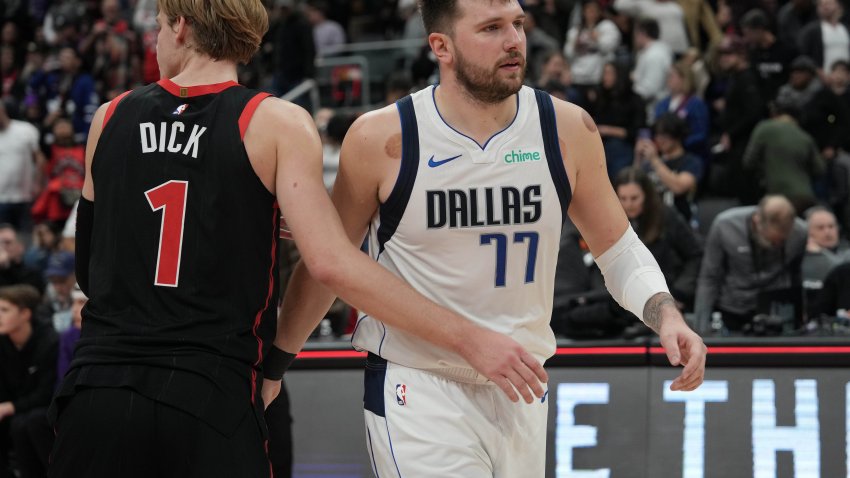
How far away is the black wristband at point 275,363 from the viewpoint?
14.1ft

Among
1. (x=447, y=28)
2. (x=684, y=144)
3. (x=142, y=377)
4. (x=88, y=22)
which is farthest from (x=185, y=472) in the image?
(x=88, y=22)

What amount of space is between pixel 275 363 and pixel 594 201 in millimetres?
1179

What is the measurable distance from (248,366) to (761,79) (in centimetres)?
1102

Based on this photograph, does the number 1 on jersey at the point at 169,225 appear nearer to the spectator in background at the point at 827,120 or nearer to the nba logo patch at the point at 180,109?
the nba logo patch at the point at 180,109

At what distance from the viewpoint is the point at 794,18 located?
15484mm

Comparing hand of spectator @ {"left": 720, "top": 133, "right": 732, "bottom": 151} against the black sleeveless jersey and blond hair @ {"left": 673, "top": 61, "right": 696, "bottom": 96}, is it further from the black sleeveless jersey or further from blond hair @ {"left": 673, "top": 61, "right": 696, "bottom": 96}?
the black sleeveless jersey

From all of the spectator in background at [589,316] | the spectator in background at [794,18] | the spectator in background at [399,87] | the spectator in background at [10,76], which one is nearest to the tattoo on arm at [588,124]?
the spectator in background at [589,316]

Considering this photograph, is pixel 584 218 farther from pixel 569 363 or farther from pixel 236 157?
A: pixel 569 363

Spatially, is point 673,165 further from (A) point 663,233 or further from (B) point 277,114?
(B) point 277,114

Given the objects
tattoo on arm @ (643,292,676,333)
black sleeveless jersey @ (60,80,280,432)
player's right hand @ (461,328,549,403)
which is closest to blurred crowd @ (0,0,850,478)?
black sleeveless jersey @ (60,80,280,432)

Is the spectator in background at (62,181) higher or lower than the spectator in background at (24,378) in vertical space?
higher

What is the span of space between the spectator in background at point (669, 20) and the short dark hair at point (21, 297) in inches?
339

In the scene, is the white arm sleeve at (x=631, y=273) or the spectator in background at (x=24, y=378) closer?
the white arm sleeve at (x=631, y=273)

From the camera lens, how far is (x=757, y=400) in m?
6.92
